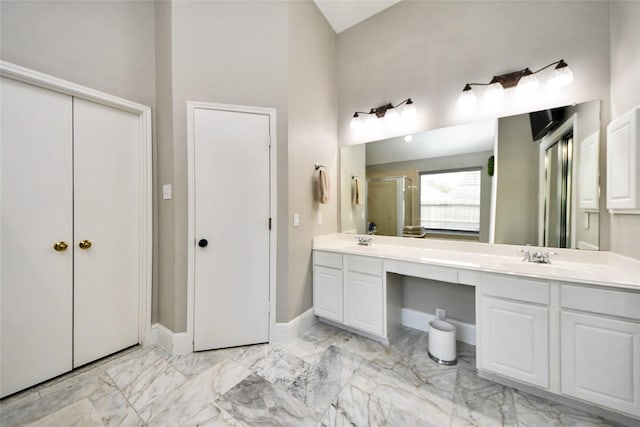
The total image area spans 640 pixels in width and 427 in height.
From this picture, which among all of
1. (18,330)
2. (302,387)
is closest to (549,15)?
(302,387)

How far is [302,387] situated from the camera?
5.47 feet

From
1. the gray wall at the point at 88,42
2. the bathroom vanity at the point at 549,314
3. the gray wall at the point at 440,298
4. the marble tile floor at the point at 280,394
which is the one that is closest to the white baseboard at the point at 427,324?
the gray wall at the point at 440,298

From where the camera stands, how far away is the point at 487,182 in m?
2.15

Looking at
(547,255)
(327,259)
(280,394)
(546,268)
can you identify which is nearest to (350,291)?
(327,259)

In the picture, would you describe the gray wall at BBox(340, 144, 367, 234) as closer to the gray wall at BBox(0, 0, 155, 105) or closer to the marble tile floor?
the marble tile floor

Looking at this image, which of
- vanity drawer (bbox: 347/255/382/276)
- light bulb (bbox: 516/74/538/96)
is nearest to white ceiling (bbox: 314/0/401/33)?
light bulb (bbox: 516/74/538/96)

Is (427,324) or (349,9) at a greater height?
(349,9)

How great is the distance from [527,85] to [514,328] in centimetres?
180

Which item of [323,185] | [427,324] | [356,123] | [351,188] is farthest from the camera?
[351,188]

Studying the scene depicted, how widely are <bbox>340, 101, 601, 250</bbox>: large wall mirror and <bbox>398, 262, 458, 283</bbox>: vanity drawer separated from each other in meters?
0.57

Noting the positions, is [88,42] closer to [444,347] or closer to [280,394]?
[280,394]

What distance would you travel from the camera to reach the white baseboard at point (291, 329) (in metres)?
2.21

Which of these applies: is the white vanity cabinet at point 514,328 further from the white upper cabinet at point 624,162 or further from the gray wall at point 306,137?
the gray wall at point 306,137

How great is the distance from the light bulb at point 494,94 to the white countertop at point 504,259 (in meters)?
1.22
